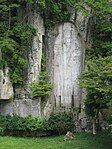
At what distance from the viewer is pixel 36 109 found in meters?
19.2

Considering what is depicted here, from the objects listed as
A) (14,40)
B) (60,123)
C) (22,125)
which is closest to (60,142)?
(60,123)

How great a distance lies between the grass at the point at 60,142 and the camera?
16375 mm

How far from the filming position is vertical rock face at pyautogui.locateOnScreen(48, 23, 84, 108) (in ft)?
65.5

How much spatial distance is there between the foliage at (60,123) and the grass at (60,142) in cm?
55

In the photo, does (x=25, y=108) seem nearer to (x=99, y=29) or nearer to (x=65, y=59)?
(x=65, y=59)

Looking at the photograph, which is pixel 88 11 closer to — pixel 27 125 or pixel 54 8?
pixel 54 8

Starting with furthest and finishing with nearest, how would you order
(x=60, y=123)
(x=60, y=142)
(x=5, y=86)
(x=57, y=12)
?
(x=57, y=12) < (x=60, y=123) < (x=5, y=86) < (x=60, y=142)

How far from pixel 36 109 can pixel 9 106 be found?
121cm

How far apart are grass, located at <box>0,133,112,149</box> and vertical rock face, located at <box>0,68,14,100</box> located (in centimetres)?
191

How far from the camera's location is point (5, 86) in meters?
18.7

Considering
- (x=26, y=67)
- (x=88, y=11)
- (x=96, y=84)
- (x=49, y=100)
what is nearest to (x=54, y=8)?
(x=88, y=11)

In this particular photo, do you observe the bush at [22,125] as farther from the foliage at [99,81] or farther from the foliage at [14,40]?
the foliage at [99,81]

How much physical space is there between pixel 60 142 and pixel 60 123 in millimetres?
1738

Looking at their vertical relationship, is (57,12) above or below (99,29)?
above
